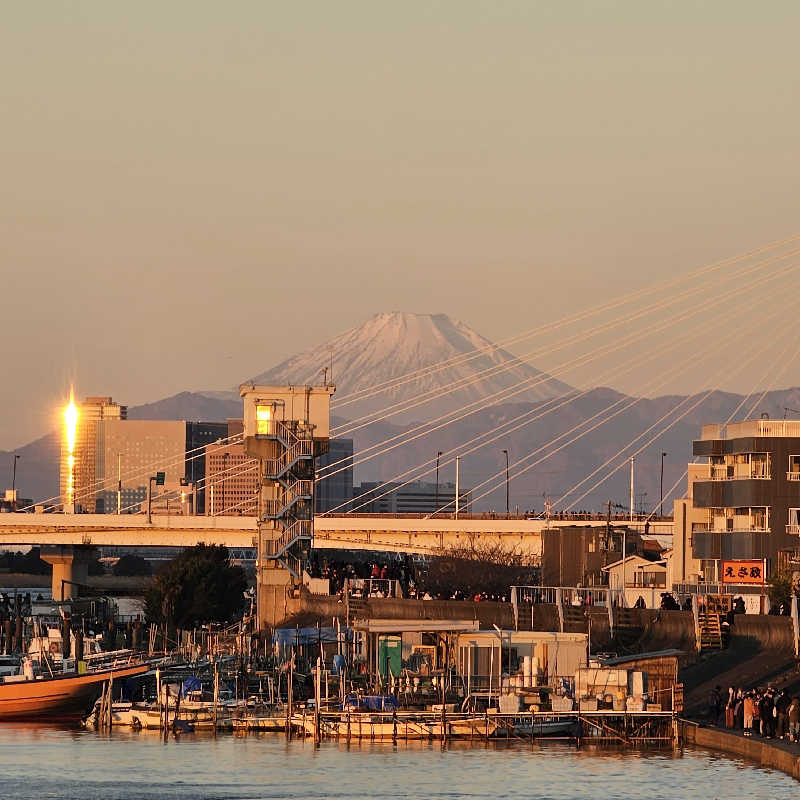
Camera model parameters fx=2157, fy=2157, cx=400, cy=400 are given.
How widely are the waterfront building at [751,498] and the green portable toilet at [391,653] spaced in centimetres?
3658

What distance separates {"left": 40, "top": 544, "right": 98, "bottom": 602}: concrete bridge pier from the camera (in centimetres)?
15775

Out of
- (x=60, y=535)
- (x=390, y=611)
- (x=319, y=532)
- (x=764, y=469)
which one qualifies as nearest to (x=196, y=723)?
(x=390, y=611)

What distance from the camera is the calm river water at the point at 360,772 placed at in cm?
4875

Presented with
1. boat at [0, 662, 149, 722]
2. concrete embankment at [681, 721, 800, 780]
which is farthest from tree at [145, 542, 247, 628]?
concrete embankment at [681, 721, 800, 780]

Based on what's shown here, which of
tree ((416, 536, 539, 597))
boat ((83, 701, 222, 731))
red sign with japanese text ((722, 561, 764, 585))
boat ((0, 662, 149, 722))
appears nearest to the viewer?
boat ((83, 701, 222, 731))

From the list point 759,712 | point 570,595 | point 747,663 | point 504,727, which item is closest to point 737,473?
point 570,595

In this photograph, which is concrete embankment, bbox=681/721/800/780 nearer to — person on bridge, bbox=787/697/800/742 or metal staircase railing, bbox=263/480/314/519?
person on bridge, bbox=787/697/800/742

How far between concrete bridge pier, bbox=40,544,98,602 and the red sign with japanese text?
217ft

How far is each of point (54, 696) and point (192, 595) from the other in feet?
138

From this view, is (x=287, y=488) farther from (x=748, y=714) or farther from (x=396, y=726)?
(x=748, y=714)

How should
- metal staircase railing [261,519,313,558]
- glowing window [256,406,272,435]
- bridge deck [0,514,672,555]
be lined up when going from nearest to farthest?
metal staircase railing [261,519,313,558]
glowing window [256,406,272,435]
bridge deck [0,514,672,555]

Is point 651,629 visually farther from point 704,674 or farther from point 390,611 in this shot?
point 390,611

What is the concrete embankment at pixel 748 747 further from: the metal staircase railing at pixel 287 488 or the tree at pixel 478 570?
the tree at pixel 478 570

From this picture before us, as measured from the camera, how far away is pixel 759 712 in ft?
174
